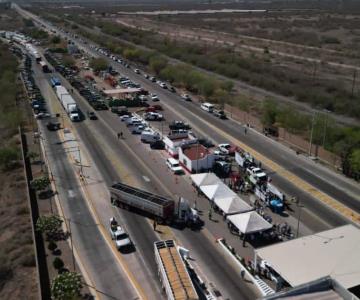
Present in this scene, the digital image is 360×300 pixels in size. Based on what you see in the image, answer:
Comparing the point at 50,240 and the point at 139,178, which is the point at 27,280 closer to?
the point at 50,240

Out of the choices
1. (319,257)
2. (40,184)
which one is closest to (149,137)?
(40,184)

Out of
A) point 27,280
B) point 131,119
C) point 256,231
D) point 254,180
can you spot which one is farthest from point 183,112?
point 27,280

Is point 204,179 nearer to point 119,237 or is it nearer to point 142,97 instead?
point 119,237

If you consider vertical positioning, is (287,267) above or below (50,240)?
above

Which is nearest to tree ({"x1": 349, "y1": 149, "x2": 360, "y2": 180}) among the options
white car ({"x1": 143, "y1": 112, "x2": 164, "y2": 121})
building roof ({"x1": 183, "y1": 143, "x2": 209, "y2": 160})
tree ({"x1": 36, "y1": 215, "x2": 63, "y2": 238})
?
building roof ({"x1": 183, "y1": 143, "x2": 209, "y2": 160})

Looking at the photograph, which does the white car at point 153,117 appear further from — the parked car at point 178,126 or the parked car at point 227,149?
the parked car at point 227,149

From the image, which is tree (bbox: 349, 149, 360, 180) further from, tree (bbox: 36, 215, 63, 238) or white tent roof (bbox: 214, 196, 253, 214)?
tree (bbox: 36, 215, 63, 238)

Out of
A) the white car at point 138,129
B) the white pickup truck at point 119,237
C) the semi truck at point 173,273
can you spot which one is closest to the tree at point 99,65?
the white car at point 138,129
